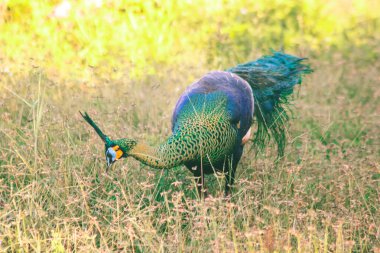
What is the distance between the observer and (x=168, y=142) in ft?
11.5

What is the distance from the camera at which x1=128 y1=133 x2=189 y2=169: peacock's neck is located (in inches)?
133

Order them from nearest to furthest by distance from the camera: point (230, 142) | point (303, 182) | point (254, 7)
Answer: point (230, 142)
point (303, 182)
point (254, 7)

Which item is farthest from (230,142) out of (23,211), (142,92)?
(142,92)

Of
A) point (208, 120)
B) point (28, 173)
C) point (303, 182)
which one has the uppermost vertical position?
point (208, 120)

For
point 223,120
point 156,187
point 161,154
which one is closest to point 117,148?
point 161,154

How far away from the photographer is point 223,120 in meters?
3.74

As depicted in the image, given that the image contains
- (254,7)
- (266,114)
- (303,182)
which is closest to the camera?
(303,182)

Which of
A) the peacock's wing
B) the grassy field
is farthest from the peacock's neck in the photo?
the peacock's wing

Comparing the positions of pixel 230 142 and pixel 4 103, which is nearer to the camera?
pixel 230 142

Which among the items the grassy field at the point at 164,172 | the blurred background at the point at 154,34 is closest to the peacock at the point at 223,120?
the grassy field at the point at 164,172

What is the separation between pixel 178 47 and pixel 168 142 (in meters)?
3.02

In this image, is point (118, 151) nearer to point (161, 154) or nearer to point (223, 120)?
point (161, 154)

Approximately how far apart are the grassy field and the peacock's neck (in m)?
0.11

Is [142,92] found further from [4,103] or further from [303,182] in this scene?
[303,182]
